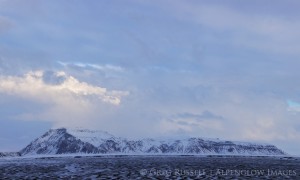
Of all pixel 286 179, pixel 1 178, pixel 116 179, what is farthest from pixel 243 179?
pixel 1 178

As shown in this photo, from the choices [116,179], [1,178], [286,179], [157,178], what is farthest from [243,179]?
[1,178]

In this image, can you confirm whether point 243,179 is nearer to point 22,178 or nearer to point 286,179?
point 286,179

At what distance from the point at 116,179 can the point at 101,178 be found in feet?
9.46

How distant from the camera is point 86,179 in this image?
182 feet

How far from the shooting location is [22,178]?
57531mm

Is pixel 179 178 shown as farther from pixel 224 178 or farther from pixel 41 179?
pixel 41 179

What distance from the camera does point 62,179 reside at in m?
55.9

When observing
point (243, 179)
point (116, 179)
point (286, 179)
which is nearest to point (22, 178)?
point (116, 179)

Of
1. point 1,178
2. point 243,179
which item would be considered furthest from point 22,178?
point 243,179

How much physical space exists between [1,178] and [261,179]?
34.8m

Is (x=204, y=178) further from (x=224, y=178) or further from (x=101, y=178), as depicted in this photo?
(x=101, y=178)

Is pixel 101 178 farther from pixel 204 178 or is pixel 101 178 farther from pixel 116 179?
pixel 204 178

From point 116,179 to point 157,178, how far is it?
17.8 ft

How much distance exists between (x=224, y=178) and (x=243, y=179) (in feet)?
9.31
